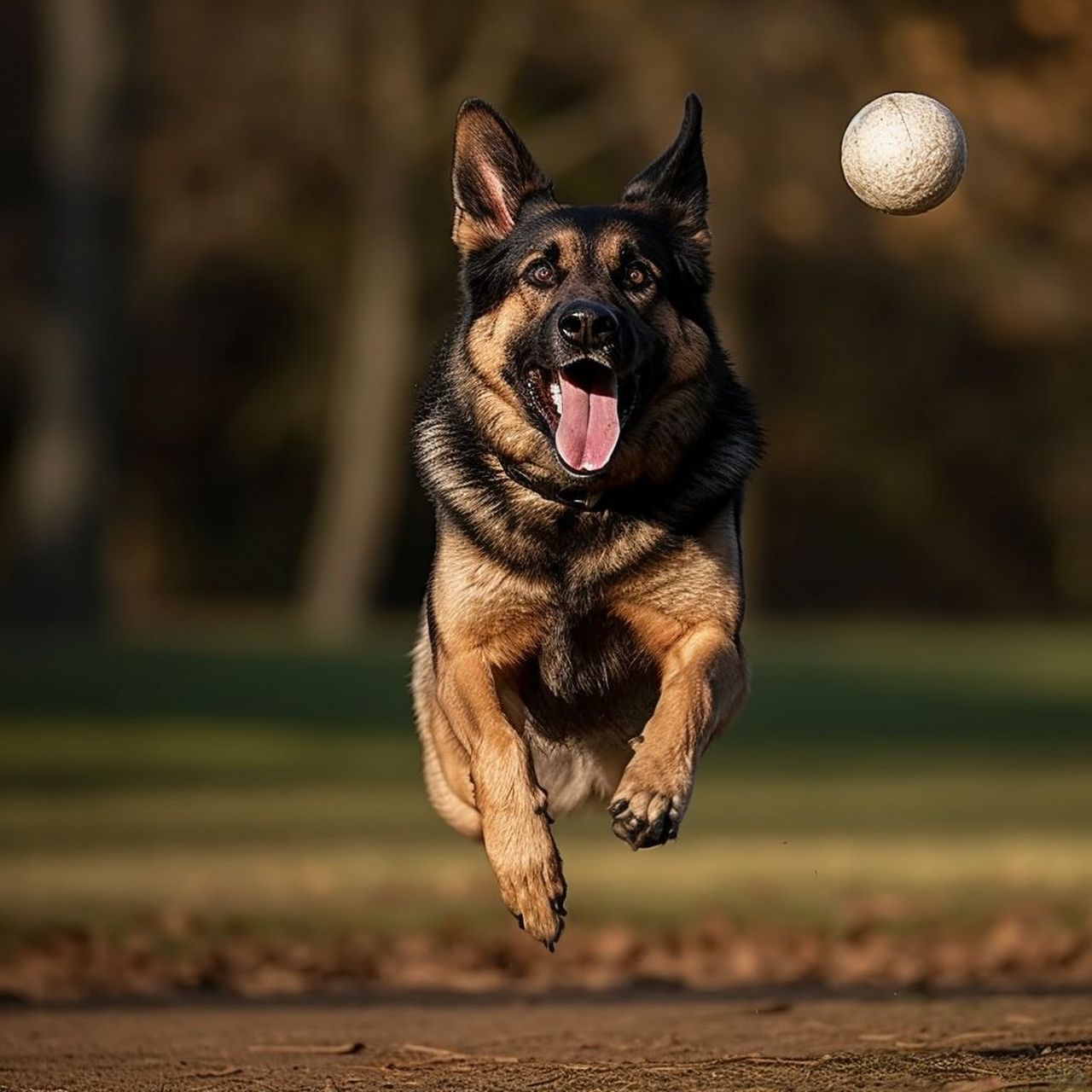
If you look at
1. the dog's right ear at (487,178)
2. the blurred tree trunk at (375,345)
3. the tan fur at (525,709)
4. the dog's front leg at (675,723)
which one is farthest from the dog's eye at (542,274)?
the blurred tree trunk at (375,345)

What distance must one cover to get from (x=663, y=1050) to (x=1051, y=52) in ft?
63.8

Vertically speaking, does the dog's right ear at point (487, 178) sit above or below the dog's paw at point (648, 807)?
above

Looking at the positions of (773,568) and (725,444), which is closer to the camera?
(725,444)

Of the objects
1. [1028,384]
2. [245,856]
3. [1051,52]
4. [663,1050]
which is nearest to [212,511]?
[1028,384]

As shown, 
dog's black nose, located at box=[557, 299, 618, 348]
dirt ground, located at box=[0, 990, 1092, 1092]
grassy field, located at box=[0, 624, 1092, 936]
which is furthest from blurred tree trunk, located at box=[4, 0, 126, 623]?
dog's black nose, located at box=[557, 299, 618, 348]

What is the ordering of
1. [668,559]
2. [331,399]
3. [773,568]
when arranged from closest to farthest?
[668,559] → [331,399] → [773,568]

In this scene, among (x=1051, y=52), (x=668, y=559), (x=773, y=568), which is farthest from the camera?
(x=773, y=568)

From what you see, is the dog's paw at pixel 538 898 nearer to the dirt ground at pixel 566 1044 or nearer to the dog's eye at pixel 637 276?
the dirt ground at pixel 566 1044

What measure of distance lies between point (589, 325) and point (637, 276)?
1.51ft

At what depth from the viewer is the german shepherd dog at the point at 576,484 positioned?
21.0 ft

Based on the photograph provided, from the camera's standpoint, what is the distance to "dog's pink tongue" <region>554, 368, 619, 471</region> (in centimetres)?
641

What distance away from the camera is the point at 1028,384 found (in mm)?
39219

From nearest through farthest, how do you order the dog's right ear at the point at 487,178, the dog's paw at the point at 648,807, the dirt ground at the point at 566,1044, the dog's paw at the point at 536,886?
the dog's paw at the point at 648,807
the dog's paw at the point at 536,886
the dirt ground at the point at 566,1044
the dog's right ear at the point at 487,178

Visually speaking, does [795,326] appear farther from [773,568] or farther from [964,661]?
[964,661]
